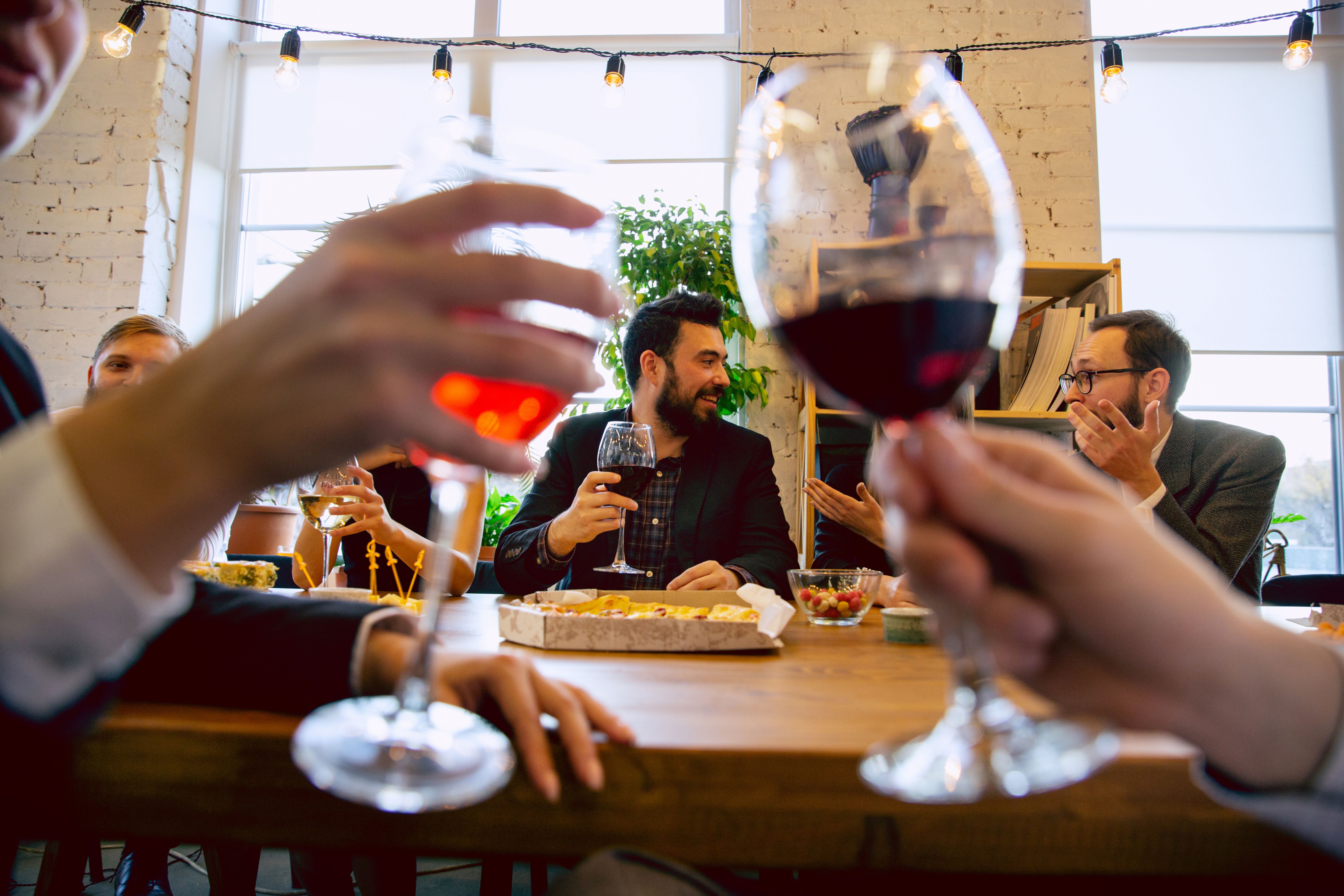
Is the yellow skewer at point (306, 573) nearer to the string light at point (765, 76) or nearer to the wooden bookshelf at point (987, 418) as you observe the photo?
the wooden bookshelf at point (987, 418)

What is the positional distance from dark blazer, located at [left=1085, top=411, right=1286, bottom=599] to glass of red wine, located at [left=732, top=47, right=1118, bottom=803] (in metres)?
1.82

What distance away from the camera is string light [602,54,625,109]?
3334 mm

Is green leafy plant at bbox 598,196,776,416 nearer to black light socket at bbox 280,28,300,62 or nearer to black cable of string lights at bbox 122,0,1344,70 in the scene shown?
black cable of string lights at bbox 122,0,1344,70

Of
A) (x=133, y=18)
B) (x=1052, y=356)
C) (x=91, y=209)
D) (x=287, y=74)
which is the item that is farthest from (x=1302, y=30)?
(x=91, y=209)

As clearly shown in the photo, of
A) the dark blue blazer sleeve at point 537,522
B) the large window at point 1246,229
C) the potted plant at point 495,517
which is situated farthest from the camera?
the large window at point 1246,229

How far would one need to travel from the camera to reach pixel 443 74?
129 inches

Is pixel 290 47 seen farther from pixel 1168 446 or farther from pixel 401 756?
pixel 401 756

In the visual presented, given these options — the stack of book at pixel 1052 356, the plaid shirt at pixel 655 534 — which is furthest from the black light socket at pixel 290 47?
the stack of book at pixel 1052 356

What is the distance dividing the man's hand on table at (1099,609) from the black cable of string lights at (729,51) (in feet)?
11.2

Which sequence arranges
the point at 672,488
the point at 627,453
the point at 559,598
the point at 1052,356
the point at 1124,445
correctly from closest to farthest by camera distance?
1. the point at 559,598
2. the point at 627,453
3. the point at 1124,445
4. the point at 672,488
5. the point at 1052,356

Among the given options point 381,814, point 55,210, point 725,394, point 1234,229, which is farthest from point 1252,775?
point 55,210

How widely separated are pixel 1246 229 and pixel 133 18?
483cm

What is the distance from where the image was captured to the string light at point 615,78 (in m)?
3.33

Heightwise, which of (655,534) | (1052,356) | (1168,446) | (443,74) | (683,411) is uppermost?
(443,74)
